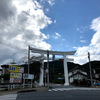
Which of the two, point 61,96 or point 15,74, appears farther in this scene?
point 15,74

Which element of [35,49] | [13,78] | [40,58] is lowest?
Answer: [13,78]

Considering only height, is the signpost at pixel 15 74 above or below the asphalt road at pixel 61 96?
above

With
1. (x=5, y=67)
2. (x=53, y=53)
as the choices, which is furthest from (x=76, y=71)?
(x=5, y=67)

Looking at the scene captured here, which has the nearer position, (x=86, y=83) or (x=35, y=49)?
(x=35, y=49)

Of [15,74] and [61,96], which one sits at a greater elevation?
[15,74]

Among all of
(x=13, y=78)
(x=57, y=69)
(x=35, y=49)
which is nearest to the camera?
(x=13, y=78)

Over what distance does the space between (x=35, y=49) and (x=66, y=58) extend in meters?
9.79

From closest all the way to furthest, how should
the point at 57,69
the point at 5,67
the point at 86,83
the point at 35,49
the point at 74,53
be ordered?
the point at 35,49, the point at 86,83, the point at 74,53, the point at 5,67, the point at 57,69

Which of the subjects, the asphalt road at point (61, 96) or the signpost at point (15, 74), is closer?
the asphalt road at point (61, 96)

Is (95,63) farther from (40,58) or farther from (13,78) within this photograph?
(13,78)

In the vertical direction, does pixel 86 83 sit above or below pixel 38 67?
below

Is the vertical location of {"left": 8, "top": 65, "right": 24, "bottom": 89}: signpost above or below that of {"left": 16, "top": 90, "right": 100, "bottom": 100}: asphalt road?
above

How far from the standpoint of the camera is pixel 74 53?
32812 millimetres

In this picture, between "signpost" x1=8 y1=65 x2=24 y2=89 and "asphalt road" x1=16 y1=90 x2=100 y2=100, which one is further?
"signpost" x1=8 y1=65 x2=24 y2=89
